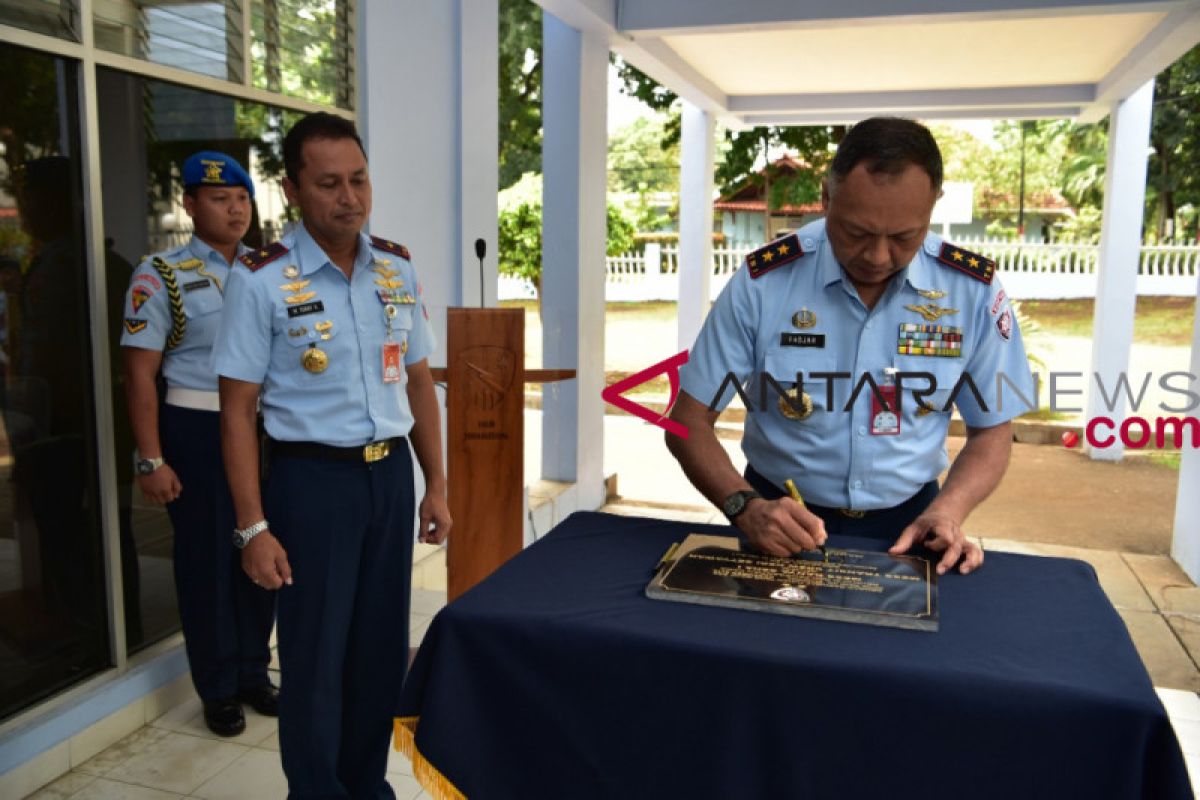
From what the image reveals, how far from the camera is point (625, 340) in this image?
16844 mm

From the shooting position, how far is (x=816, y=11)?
550 cm

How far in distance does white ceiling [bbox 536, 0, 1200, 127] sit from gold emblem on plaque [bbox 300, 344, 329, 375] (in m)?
3.47

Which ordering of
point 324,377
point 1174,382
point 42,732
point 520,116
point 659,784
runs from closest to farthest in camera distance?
point 659,784
point 324,377
point 42,732
point 1174,382
point 520,116

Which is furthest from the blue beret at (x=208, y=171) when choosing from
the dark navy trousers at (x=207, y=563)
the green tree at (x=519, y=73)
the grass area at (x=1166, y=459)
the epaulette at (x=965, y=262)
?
the green tree at (x=519, y=73)

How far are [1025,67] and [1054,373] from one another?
18.0 feet

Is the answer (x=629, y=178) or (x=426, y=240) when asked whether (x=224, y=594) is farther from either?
(x=629, y=178)

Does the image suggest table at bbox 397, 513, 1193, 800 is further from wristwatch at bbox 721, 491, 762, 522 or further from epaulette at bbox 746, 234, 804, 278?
epaulette at bbox 746, 234, 804, 278

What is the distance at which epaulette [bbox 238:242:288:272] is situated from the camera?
2193mm

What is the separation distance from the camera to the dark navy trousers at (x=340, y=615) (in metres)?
2.23

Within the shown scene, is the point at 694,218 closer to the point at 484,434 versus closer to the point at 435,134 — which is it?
the point at 435,134

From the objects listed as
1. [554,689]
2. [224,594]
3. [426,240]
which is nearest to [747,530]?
[554,689]

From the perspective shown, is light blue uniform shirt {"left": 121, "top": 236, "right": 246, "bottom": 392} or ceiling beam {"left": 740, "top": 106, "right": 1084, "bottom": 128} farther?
ceiling beam {"left": 740, "top": 106, "right": 1084, "bottom": 128}

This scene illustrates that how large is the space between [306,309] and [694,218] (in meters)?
7.69

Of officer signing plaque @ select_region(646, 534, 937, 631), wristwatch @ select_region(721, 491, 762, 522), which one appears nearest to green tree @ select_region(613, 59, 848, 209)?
wristwatch @ select_region(721, 491, 762, 522)
